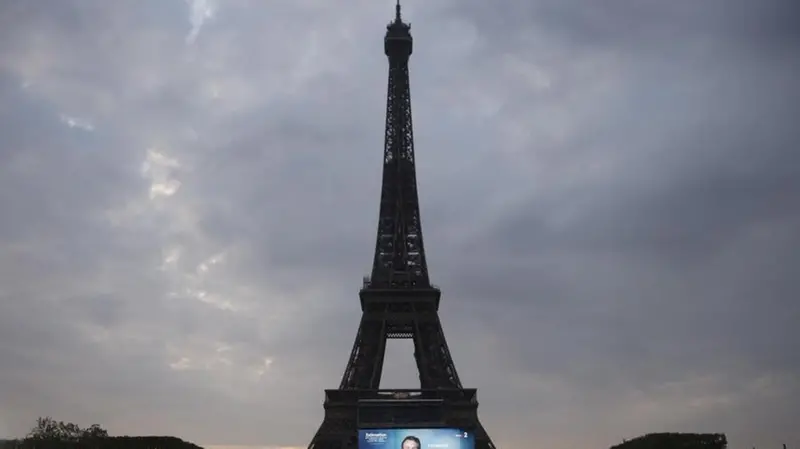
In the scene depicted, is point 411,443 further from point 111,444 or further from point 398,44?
point 398,44

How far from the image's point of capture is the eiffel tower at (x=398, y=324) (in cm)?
8912

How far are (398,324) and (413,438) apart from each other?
1362 inches

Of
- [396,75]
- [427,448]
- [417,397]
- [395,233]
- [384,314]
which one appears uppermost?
[396,75]

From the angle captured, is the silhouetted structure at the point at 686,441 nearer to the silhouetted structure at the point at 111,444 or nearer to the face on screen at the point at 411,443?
the face on screen at the point at 411,443

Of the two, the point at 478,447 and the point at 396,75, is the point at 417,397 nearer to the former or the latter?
the point at 478,447

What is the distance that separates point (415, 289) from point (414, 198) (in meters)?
12.9

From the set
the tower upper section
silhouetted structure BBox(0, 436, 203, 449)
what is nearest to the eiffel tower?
the tower upper section

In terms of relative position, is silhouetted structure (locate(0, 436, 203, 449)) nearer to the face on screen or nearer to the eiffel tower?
the eiffel tower

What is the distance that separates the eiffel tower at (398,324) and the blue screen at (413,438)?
45.5 feet

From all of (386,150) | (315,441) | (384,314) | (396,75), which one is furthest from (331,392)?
(396,75)

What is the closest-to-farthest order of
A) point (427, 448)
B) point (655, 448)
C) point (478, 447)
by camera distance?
point (427, 448)
point (655, 448)
point (478, 447)

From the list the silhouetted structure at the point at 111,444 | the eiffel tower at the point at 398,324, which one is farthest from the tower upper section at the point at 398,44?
the silhouetted structure at the point at 111,444

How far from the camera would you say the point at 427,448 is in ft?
218

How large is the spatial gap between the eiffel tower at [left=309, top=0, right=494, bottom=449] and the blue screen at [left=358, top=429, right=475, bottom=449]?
45.5 ft
